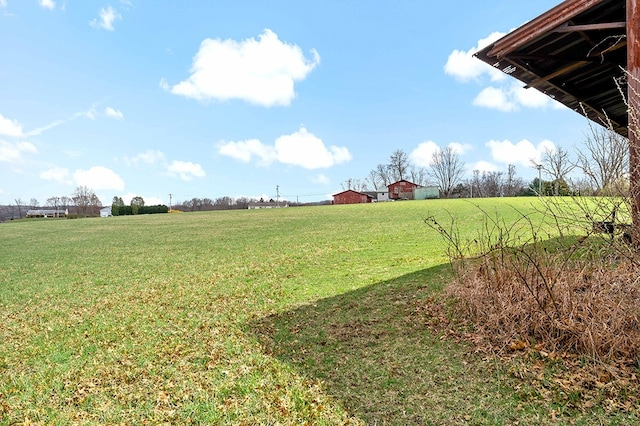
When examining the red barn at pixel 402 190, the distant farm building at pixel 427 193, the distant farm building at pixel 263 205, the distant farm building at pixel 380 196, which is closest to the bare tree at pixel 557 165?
the distant farm building at pixel 427 193

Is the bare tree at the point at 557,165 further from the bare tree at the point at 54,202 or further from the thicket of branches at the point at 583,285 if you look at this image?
the bare tree at the point at 54,202

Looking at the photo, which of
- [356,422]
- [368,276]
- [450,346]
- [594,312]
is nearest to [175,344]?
[356,422]

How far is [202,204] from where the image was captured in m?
58.8

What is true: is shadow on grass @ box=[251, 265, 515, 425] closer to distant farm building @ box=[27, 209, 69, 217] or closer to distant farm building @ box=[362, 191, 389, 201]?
distant farm building @ box=[362, 191, 389, 201]

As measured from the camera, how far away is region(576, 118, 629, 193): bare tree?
3.69 m

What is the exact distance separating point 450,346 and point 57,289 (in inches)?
319

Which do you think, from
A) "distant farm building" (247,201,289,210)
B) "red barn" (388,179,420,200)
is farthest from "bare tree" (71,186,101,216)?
"red barn" (388,179,420,200)

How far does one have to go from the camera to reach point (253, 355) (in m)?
3.84

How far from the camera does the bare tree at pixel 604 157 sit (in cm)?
369

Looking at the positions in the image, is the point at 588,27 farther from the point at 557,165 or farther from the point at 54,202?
the point at 54,202

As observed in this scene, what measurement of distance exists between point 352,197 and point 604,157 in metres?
53.2

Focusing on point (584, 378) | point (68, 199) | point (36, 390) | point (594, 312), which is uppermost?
point (68, 199)

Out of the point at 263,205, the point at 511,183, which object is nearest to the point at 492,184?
the point at 511,183

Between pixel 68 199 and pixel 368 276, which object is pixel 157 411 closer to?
pixel 368 276
